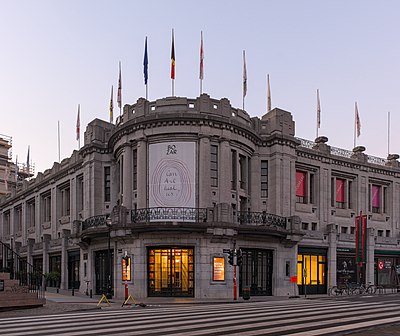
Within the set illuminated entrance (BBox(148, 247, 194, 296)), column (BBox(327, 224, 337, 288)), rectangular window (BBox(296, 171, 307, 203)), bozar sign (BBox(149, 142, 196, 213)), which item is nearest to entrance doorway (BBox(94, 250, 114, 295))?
illuminated entrance (BBox(148, 247, 194, 296))

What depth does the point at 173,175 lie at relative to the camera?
1310 inches

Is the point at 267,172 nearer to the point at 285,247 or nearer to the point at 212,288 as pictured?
the point at 285,247

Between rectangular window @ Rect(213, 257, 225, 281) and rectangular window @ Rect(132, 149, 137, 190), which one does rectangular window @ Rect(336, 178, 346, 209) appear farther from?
rectangular window @ Rect(132, 149, 137, 190)

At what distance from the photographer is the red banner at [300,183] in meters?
41.7

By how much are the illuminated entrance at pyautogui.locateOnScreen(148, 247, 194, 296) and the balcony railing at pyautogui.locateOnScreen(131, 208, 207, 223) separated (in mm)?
2152

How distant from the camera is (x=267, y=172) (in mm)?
39156

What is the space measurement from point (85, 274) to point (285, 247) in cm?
1697

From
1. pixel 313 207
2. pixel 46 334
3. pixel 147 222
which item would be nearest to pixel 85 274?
pixel 147 222

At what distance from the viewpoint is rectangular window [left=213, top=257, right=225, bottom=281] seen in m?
32.2

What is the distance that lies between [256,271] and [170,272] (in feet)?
23.4

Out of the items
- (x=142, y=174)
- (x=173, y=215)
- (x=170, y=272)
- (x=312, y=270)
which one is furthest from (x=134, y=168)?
(x=312, y=270)

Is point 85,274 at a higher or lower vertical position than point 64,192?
lower

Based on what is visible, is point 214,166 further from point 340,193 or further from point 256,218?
point 340,193

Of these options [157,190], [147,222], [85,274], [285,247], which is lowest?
[85,274]
